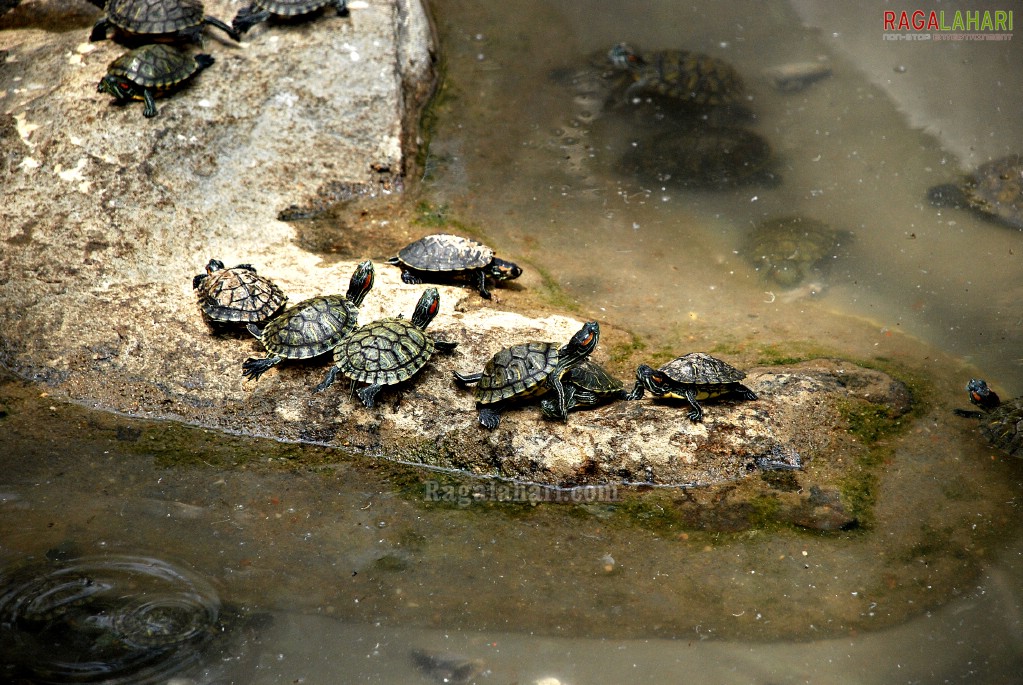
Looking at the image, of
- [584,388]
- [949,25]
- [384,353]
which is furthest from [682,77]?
[384,353]

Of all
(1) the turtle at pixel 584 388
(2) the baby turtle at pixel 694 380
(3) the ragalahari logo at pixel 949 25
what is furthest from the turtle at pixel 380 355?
(3) the ragalahari logo at pixel 949 25

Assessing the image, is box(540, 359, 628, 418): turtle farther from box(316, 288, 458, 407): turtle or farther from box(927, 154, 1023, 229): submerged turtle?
box(927, 154, 1023, 229): submerged turtle

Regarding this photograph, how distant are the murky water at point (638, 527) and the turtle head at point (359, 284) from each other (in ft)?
4.00

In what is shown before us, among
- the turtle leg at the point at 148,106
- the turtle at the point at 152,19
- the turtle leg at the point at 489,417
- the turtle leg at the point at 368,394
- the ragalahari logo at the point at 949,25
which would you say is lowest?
the turtle leg at the point at 489,417

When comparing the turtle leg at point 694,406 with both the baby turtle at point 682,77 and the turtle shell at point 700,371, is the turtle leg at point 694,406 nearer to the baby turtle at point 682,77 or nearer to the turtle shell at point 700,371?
the turtle shell at point 700,371

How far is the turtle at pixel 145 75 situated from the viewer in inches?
262

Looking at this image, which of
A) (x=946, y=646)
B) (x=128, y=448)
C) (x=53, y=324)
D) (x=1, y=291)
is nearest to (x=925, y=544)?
(x=946, y=646)

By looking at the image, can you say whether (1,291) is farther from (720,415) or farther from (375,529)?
(720,415)

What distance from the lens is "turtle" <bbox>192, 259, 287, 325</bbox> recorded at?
5.19 metres

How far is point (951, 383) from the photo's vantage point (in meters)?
5.54

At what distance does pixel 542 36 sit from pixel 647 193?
3.31 m

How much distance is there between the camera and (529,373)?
4.77 m

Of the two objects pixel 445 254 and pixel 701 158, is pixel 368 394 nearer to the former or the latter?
pixel 445 254

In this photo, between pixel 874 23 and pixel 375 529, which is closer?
pixel 375 529
